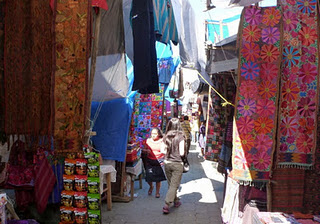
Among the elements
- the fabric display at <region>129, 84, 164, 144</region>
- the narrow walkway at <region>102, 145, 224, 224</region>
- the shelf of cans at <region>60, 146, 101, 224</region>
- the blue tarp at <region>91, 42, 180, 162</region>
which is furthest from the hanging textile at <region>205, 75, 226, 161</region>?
the shelf of cans at <region>60, 146, 101, 224</region>

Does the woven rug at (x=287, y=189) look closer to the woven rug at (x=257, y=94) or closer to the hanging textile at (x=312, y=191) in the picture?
the hanging textile at (x=312, y=191)

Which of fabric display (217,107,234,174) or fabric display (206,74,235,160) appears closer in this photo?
fabric display (217,107,234,174)

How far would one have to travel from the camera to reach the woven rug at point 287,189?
12.1 feet

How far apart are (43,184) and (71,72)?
6.96ft

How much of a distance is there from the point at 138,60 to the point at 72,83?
5.04 feet

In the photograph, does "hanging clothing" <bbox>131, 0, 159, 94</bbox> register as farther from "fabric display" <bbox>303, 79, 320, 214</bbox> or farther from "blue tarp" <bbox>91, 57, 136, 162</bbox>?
"fabric display" <bbox>303, 79, 320, 214</bbox>

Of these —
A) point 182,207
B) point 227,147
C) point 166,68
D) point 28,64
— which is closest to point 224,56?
point 227,147

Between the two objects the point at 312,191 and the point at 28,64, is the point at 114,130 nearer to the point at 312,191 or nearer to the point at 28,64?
the point at 28,64

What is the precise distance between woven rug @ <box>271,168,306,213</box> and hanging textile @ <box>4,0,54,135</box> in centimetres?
265

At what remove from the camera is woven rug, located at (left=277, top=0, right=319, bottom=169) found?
3549 millimetres

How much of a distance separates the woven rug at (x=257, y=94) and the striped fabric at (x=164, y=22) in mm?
1877

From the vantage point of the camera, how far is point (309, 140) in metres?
3.56

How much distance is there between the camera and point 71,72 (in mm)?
3154

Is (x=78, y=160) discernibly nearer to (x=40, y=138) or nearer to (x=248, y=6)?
(x=40, y=138)
